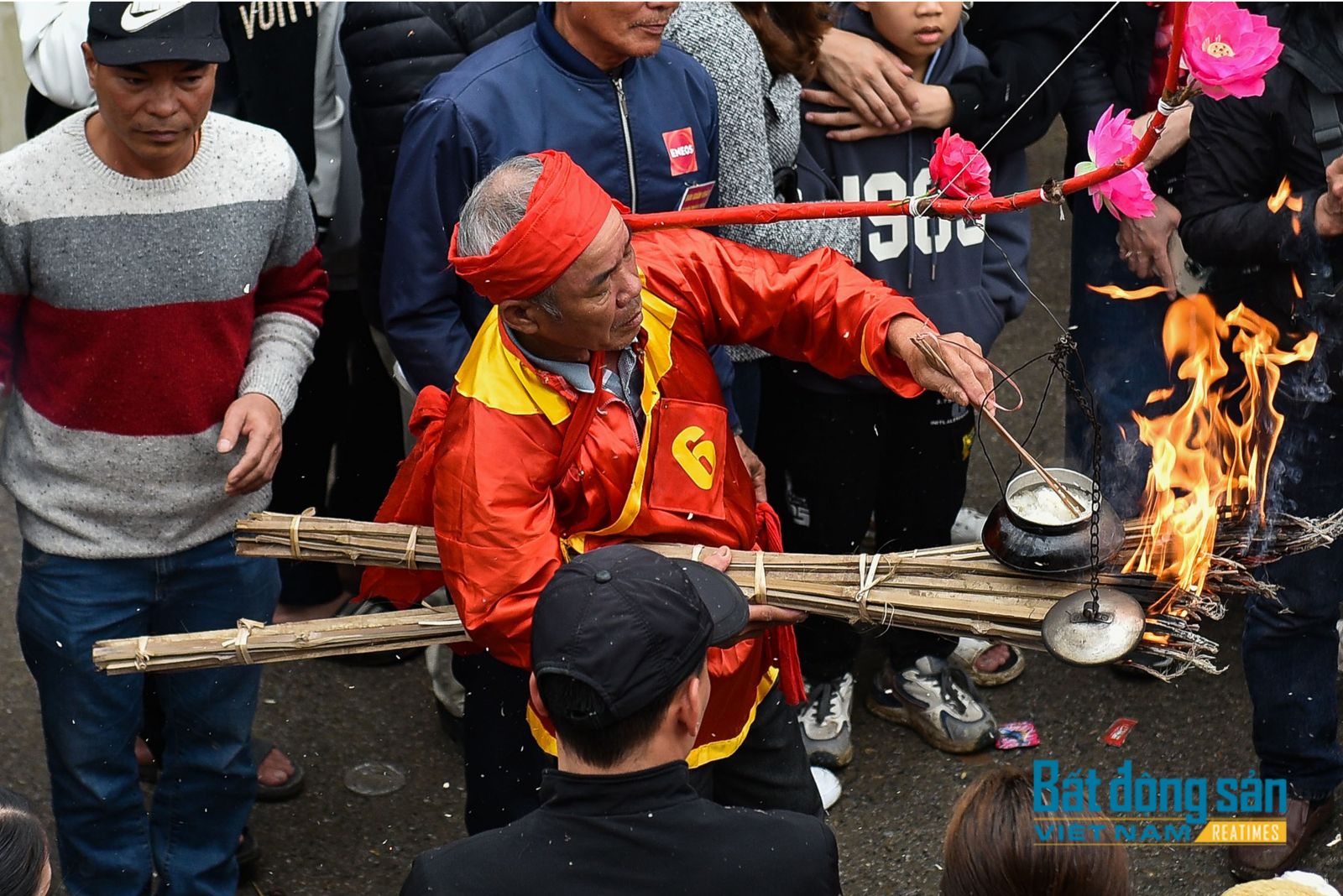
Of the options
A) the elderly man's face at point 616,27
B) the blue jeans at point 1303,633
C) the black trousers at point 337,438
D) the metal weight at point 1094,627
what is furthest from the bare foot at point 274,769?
the blue jeans at point 1303,633

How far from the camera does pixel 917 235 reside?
4.76 meters

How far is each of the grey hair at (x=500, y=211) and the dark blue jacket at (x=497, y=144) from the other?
740 millimetres

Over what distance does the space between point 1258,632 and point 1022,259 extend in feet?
4.42

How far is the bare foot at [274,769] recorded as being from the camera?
484 centimetres

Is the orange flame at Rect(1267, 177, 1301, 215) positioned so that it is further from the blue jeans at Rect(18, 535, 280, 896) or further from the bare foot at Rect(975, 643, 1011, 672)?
the blue jeans at Rect(18, 535, 280, 896)

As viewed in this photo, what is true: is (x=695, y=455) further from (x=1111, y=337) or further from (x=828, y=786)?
(x=1111, y=337)

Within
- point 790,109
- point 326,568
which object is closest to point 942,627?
point 790,109

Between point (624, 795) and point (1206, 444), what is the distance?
6.87 feet

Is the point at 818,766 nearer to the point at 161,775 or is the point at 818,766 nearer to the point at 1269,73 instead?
the point at 161,775

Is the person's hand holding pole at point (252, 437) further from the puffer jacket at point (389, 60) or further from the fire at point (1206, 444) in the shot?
the fire at point (1206, 444)

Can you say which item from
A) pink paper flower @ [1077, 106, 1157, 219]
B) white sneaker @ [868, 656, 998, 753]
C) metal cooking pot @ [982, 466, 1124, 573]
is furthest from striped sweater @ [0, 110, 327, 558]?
white sneaker @ [868, 656, 998, 753]

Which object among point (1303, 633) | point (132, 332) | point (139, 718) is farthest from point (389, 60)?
point (1303, 633)

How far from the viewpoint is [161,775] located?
4180mm

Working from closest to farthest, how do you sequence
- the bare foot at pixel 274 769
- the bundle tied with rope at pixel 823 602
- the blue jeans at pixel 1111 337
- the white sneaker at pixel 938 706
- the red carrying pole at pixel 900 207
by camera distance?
the red carrying pole at pixel 900 207 < the bundle tied with rope at pixel 823 602 < the bare foot at pixel 274 769 < the white sneaker at pixel 938 706 < the blue jeans at pixel 1111 337
